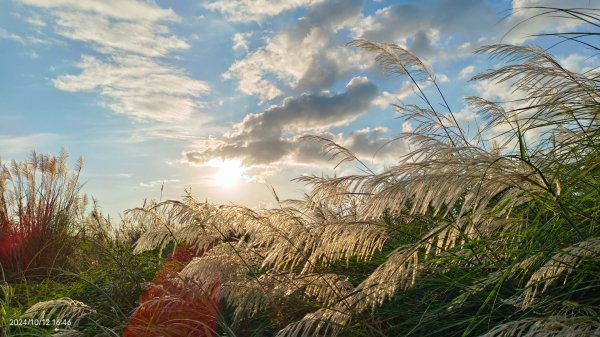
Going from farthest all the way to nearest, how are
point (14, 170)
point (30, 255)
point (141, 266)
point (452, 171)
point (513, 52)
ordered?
point (14, 170) < point (30, 255) < point (141, 266) < point (513, 52) < point (452, 171)

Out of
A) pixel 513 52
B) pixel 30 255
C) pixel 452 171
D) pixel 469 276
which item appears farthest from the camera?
pixel 30 255

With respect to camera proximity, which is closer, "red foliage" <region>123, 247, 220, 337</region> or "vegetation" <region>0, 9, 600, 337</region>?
"vegetation" <region>0, 9, 600, 337</region>

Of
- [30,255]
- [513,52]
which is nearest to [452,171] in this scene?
[513,52]

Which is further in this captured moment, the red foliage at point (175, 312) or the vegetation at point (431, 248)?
the red foliage at point (175, 312)

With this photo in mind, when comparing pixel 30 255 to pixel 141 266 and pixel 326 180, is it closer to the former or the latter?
pixel 141 266

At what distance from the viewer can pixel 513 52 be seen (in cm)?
391

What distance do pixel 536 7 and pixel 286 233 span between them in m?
1.70

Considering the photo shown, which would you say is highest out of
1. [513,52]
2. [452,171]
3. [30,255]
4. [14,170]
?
[14,170]

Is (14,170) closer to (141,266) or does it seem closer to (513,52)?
(141,266)

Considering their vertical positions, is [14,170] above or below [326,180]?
above

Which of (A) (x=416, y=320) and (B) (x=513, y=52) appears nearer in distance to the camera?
(A) (x=416, y=320)

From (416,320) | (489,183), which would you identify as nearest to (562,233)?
(416,320)

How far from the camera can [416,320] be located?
317 centimetres

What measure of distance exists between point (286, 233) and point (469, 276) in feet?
3.11
